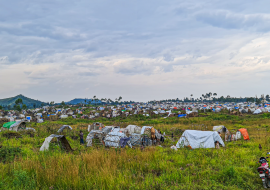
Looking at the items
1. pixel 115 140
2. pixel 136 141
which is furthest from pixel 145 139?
pixel 115 140

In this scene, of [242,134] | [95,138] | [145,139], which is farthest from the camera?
[242,134]

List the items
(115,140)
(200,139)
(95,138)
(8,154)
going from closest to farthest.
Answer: (8,154), (200,139), (115,140), (95,138)

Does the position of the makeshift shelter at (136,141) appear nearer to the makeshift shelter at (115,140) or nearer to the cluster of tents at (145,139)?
the cluster of tents at (145,139)

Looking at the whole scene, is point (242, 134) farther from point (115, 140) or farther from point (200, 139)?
point (115, 140)

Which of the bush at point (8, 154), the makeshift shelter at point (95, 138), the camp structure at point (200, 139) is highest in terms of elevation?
the bush at point (8, 154)

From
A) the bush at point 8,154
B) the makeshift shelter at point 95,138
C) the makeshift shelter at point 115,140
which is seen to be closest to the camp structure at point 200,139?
the makeshift shelter at point 115,140

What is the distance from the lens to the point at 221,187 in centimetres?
580

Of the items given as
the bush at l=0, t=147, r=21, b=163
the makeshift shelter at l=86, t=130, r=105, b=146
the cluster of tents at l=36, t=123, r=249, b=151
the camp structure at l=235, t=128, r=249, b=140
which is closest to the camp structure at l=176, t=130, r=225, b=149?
the cluster of tents at l=36, t=123, r=249, b=151

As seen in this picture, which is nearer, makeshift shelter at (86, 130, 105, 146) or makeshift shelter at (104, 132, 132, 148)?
makeshift shelter at (104, 132, 132, 148)

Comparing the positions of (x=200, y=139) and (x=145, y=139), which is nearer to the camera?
(x=200, y=139)

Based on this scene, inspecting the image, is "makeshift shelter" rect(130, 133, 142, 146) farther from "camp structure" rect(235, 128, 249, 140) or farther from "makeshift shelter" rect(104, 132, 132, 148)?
"camp structure" rect(235, 128, 249, 140)

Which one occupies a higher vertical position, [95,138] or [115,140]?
[115,140]

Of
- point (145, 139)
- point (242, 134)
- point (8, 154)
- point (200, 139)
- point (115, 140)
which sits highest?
point (8, 154)

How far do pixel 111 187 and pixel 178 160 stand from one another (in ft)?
13.9
